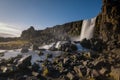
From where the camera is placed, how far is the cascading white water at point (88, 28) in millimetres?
73938

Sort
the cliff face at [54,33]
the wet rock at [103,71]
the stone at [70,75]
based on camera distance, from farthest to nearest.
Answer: the cliff face at [54,33]
the wet rock at [103,71]
the stone at [70,75]

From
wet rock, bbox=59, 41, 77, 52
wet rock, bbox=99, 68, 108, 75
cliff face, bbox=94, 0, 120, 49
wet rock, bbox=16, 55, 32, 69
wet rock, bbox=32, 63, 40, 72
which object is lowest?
wet rock, bbox=99, 68, 108, 75

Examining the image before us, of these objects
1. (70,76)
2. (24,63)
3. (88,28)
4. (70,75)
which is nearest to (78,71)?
(70,75)

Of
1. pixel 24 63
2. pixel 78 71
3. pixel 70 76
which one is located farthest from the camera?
pixel 24 63

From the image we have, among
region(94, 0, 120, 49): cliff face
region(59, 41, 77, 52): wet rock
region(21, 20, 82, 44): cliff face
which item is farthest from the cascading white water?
region(59, 41, 77, 52): wet rock

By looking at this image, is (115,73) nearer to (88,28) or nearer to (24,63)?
(24,63)

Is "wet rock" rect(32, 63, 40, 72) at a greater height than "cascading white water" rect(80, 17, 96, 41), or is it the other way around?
"cascading white water" rect(80, 17, 96, 41)

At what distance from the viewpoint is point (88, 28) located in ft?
252

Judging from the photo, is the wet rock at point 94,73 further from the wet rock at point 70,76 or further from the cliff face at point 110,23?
the cliff face at point 110,23

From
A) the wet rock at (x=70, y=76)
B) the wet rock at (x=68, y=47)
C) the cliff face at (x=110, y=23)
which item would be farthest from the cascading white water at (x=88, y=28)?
the wet rock at (x=70, y=76)

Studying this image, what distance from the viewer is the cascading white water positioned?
73938 millimetres

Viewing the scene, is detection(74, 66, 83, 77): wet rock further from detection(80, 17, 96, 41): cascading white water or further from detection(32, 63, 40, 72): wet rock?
detection(80, 17, 96, 41): cascading white water

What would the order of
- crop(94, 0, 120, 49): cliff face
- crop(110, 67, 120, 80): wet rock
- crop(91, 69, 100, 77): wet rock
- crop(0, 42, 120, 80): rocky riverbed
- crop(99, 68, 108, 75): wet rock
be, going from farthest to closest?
1. crop(94, 0, 120, 49): cliff face
2. crop(0, 42, 120, 80): rocky riverbed
3. crop(99, 68, 108, 75): wet rock
4. crop(91, 69, 100, 77): wet rock
5. crop(110, 67, 120, 80): wet rock

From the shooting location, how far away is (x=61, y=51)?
2219 inches
